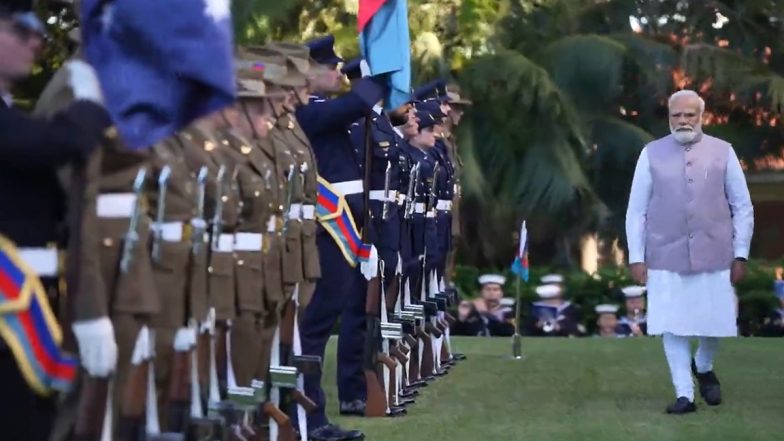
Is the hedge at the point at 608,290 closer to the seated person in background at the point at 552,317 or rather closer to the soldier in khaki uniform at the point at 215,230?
the seated person in background at the point at 552,317

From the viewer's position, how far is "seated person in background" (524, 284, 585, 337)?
18.8 m

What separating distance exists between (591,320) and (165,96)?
44.9 ft

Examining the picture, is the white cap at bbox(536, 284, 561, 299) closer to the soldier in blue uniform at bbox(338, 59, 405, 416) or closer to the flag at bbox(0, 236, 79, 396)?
the soldier in blue uniform at bbox(338, 59, 405, 416)

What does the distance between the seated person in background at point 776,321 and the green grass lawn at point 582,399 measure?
255 centimetres

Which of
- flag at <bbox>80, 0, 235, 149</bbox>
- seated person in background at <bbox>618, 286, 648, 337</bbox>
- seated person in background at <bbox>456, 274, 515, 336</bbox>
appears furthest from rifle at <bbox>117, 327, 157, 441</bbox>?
seated person in background at <bbox>618, 286, 648, 337</bbox>

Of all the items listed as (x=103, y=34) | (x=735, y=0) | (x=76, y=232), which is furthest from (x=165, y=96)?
(x=735, y=0)

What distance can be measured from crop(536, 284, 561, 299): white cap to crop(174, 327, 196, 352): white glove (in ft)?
42.0

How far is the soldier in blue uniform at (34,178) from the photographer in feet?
15.7

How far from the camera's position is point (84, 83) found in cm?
502

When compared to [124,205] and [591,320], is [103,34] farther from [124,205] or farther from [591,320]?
[591,320]

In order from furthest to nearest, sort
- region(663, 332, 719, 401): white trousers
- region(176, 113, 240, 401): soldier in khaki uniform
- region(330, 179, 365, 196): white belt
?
region(663, 332, 719, 401): white trousers < region(330, 179, 365, 196): white belt < region(176, 113, 240, 401): soldier in khaki uniform

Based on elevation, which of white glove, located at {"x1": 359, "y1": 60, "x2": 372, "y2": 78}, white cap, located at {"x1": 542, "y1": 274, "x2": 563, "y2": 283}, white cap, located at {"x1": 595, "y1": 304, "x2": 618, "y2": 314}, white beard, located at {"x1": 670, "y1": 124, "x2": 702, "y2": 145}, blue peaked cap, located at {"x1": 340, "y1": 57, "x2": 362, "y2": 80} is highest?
blue peaked cap, located at {"x1": 340, "y1": 57, "x2": 362, "y2": 80}

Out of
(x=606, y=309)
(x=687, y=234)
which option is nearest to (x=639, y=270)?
(x=687, y=234)

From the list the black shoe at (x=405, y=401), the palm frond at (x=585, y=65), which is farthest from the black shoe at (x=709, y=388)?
the palm frond at (x=585, y=65)
